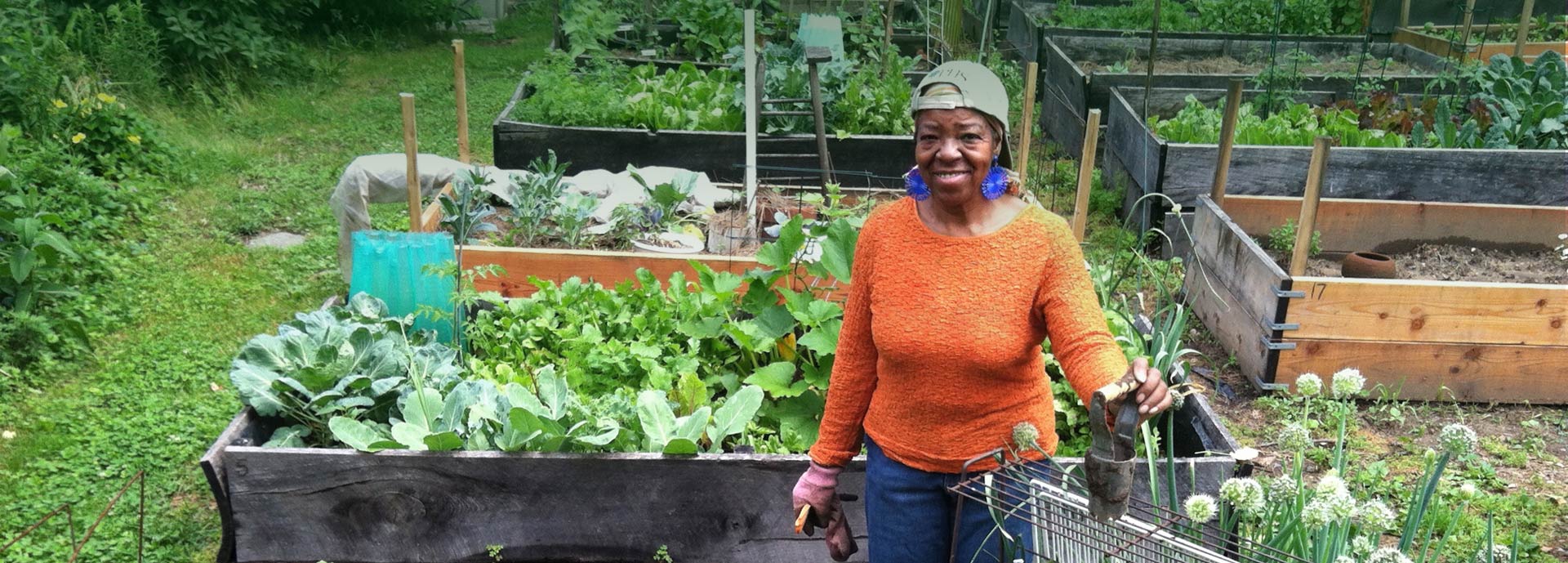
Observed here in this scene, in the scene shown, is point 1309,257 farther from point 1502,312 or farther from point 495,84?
point 495,84

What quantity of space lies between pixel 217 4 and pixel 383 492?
698cm

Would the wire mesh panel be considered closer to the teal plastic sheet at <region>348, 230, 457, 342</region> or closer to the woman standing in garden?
the woman standing in garden

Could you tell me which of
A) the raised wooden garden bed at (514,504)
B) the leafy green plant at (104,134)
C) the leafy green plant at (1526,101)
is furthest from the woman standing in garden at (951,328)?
the leafy green plant at (104,134)

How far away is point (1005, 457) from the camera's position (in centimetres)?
207

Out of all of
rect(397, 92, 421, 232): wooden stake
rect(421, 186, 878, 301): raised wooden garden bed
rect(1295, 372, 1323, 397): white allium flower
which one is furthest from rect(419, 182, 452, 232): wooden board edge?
rect(1295, 372, 1323, 397): white allium flower

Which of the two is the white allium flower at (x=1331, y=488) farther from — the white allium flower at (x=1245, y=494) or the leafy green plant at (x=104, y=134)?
the leafy green plant at (x=104, y=134)

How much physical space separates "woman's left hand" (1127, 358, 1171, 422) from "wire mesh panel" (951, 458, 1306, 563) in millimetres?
142

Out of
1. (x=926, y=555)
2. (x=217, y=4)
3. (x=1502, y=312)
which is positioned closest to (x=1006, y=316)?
(x=926, y=555)

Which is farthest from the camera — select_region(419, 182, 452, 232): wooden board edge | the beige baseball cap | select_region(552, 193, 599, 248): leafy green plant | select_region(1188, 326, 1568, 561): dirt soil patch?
select_region(552, 193, 599, 248): leafy green plant

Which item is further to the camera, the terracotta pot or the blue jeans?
the terracotta pot

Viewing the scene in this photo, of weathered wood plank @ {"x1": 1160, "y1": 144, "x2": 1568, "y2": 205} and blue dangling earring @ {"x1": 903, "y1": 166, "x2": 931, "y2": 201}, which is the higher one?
blue dangling earring @ {"x1": 903, "y1": 166, "x2": 931, "y2": 201}

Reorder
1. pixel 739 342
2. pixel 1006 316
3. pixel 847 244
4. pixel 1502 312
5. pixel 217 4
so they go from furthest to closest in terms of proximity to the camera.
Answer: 1. pixel 217 4
2. pixel 1502 312
3. pixel 739 342
4. pixel 847 244
5. pixel 1006 316

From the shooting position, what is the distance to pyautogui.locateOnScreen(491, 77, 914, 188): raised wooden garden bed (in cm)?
655

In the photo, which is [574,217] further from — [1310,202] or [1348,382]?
[1348,382]
